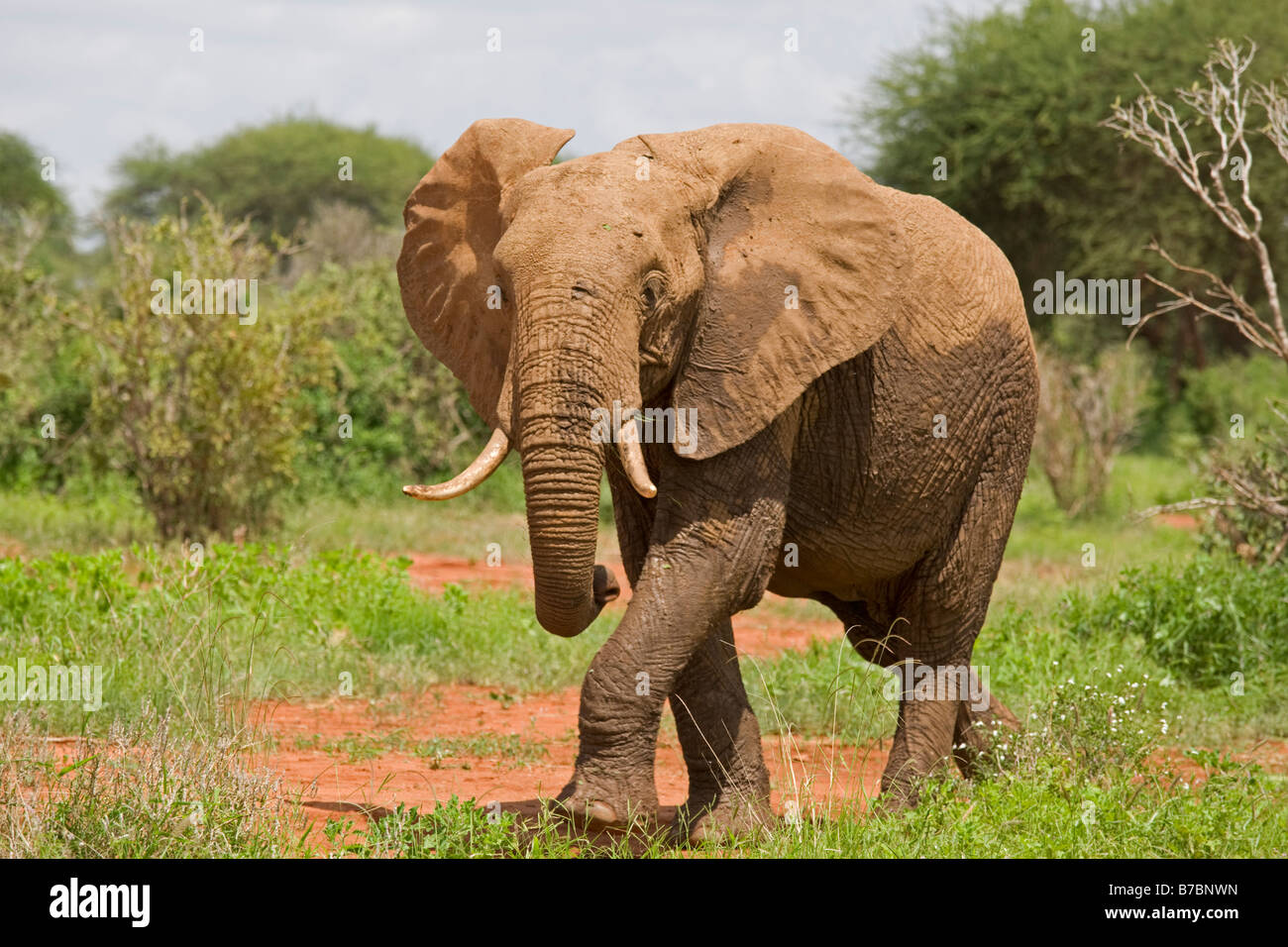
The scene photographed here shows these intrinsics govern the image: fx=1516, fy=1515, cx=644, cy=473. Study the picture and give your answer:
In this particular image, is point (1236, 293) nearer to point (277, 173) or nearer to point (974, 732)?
point (974, 732)

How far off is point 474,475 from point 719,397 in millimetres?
901

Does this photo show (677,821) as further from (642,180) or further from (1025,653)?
(1025,653)

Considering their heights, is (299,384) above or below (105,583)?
above

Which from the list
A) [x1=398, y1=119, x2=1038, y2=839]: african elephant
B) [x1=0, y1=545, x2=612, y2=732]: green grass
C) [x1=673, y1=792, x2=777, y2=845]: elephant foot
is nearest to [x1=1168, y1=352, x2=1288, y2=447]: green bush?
[x1=0, y1=545, x2=612, y2=732]: green grass

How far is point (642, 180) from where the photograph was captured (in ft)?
15.6

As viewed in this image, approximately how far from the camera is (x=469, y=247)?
5.52m

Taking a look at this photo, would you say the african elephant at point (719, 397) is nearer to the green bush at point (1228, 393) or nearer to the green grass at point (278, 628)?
the green grass at point (278, 628)

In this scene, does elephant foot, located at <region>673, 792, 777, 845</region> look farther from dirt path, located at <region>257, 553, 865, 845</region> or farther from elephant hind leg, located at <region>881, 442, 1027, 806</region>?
elephant hind leg, located at <region>881, 442, 1027, 806</region>

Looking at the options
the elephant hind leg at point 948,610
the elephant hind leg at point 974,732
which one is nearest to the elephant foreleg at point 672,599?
the elephant hind leg at point 948,610

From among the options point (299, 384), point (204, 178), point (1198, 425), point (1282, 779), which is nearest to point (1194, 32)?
point (1198, 425)

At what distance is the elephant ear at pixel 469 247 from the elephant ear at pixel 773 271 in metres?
0.59

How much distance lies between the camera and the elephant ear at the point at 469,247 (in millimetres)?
5262
